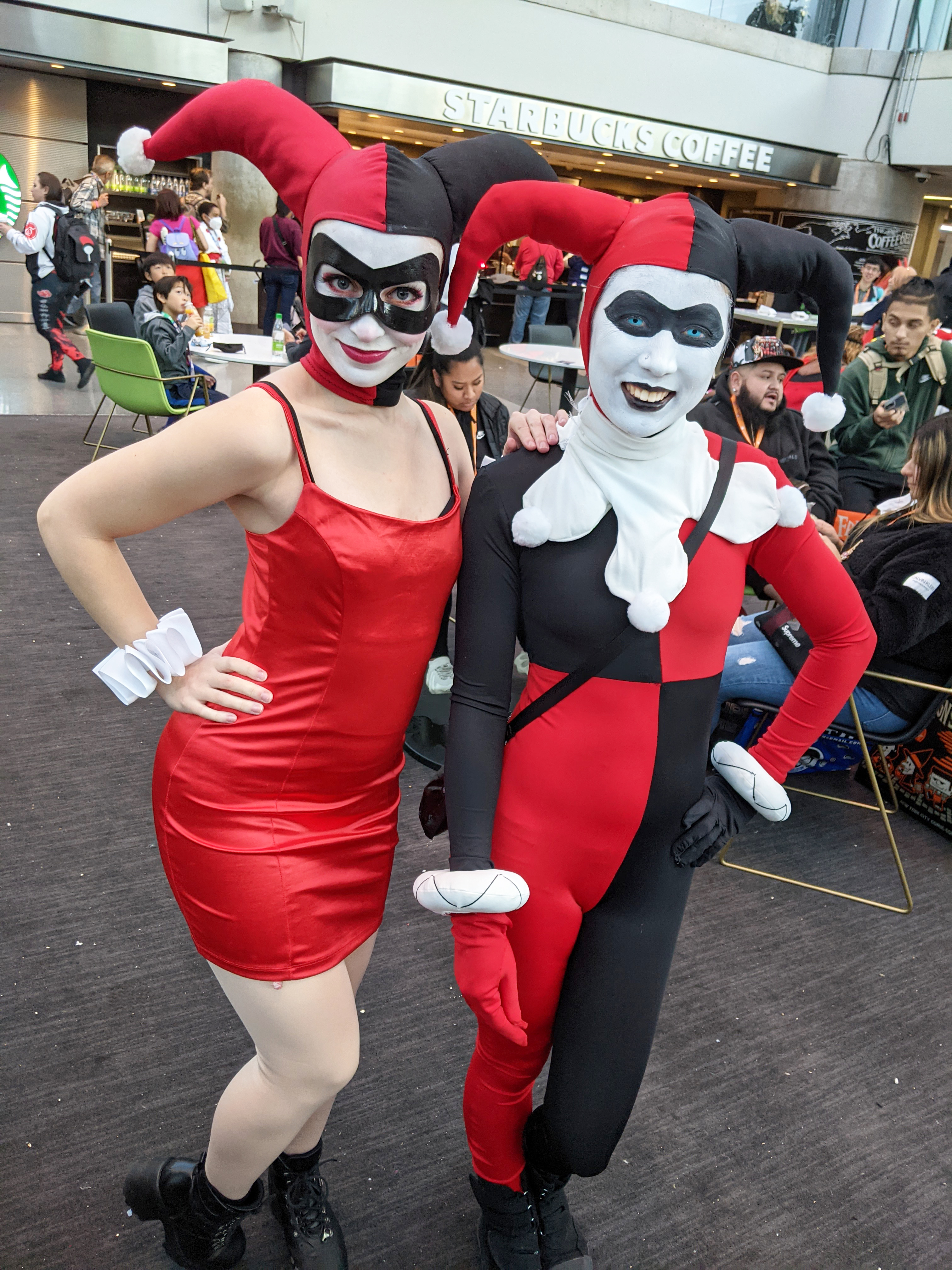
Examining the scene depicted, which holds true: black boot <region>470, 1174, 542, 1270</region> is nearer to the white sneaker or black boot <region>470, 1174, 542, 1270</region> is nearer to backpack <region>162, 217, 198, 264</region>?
the white sneaker

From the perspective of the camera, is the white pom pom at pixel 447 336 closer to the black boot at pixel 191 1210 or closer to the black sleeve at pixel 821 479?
the black boot at pixel 191 1210

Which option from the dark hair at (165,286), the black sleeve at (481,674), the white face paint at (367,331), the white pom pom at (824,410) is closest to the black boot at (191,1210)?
the black sleeve at (481,674)

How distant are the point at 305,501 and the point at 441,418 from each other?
14.2 inches

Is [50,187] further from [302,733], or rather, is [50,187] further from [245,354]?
[302,733]

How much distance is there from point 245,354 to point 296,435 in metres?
4.86

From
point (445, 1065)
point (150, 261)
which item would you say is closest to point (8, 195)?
point (150, 261)

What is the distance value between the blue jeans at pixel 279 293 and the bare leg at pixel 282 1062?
8.75 m

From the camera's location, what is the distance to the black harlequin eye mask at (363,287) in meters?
1.27

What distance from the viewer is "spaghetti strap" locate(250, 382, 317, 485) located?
4.22ft

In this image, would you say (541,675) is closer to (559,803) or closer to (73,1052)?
(559,803)

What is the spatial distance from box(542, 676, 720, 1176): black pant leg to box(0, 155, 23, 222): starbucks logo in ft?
30.5

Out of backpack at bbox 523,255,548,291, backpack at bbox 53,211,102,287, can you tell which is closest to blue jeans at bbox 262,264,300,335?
backpack at bbox 53,211,102,287

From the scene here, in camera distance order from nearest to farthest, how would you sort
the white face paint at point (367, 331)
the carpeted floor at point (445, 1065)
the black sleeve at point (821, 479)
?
the white face paint at point (367, 331) < the carpeted floor at point (445, 1065) < the black sleeve at point (821, 479)

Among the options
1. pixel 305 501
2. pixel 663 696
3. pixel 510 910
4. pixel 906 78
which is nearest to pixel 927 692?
pixel 663 696
